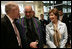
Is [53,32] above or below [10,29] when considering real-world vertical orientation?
below

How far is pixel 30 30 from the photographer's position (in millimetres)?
1521

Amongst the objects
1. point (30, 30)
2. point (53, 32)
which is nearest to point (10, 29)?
point (30, 30)

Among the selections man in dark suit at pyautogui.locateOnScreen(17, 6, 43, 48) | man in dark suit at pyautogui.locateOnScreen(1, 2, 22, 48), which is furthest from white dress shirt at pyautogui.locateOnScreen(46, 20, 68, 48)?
man in dark suit at pyautogui.locateOnScreen(1, 2, 22, 48)

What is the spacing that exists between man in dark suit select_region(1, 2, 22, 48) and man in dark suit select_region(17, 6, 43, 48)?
0.12 meters

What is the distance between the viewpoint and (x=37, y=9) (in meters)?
1.71

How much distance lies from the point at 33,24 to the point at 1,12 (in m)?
0.41

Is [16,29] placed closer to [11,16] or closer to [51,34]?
[11,16]

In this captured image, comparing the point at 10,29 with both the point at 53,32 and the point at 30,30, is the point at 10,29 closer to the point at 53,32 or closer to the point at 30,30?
the point at 30,30

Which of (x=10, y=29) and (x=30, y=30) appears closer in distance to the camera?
(x=10, y=29)

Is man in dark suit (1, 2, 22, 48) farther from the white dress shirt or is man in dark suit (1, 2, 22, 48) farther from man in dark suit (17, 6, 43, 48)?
the white dress shirt

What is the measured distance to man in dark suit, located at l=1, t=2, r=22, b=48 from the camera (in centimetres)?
129

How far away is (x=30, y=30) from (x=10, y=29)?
0.28 meters

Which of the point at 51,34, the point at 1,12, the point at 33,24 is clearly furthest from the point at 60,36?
the point at 1,12

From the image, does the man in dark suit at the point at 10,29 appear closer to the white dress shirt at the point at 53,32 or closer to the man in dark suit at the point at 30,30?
the man in dark suit at the point at 30,30
